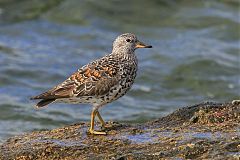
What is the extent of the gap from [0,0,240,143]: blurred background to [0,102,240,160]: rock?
4351mm

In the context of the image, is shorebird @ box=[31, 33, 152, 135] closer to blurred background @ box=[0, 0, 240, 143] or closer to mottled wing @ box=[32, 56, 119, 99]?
mottled wing @ box=[32, 56, 119, 99]

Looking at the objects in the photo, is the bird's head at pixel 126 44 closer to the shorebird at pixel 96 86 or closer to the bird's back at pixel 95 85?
the shorebird at pixel 96 86

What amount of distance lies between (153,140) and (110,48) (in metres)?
10.2

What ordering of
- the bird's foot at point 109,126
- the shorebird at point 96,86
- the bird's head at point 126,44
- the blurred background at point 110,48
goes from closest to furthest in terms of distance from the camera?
the shorebird at point 96,86 → the bird's foot at point 109,126 → the bird's head at point 126,44 → the blurred background at point 110,48

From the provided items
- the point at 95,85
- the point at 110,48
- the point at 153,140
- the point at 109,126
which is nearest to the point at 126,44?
the point at 95,85

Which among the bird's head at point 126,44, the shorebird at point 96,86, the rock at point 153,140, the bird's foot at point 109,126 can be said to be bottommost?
the rock at point 153,140

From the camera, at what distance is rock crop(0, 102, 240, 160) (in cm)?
650

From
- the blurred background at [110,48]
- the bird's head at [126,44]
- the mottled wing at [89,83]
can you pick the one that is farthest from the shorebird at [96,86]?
the blurred background at [110,48]

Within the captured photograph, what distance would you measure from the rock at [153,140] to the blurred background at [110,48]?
4351 mm

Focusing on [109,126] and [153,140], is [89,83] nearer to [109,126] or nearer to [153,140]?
[109,126]

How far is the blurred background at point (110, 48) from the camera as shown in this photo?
45.4 ft

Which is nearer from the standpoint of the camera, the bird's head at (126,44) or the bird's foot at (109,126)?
the bird's foot at (109,126)

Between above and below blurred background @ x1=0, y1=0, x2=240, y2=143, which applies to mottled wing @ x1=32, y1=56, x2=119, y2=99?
below

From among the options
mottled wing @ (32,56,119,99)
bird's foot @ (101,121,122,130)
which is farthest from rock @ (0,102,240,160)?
mottled wing @ (32,56,119,99)
